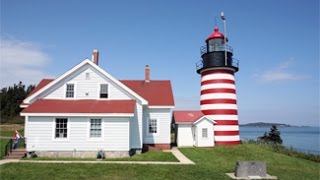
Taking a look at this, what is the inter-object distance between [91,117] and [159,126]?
6.13 m

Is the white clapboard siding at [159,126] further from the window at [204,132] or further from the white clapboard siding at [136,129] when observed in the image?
the window at [204,132]

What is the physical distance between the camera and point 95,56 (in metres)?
24.4

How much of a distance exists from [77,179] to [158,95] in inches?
518

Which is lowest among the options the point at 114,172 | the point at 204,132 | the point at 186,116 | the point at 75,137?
the point at 114,172

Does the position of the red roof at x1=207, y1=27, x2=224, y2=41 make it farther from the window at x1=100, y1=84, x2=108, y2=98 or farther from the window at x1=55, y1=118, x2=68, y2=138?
the window at x1=55, y1=118, x2=68, y2=138

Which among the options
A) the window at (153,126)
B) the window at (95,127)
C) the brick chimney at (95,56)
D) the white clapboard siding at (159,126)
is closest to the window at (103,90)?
the window at (95,127)

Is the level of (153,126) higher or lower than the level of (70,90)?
lower

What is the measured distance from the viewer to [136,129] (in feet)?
69.4

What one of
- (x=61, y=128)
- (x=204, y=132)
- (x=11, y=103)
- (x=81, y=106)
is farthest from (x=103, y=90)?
(x=11, y=103)

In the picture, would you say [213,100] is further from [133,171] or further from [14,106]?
[14,106]

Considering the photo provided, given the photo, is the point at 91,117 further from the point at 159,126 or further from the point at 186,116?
the point at 186,116

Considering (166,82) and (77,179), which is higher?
(166,82)

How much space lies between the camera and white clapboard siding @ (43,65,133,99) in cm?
2069

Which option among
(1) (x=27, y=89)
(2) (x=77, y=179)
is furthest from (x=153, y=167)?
(1) (x=27, y=89)
